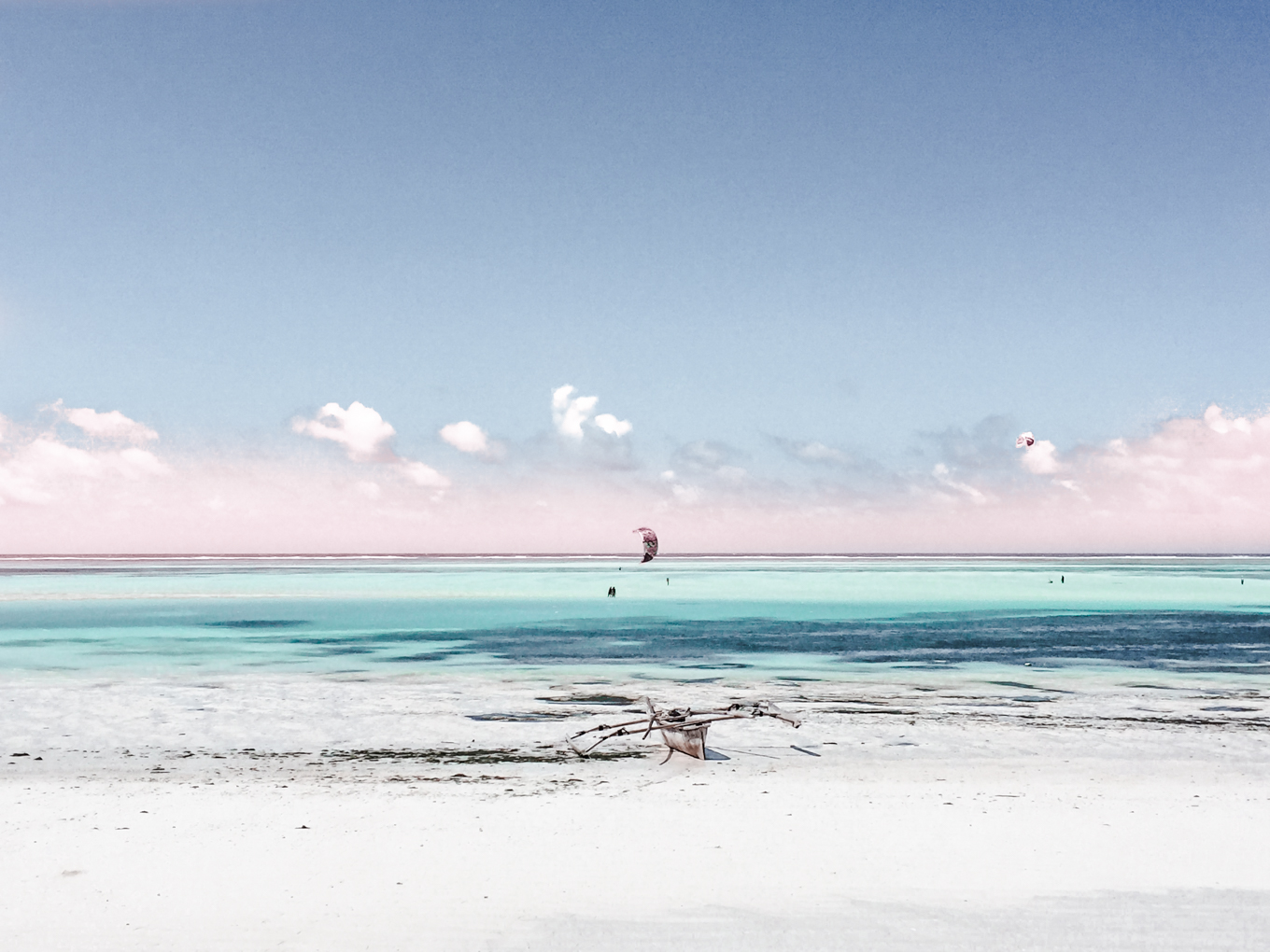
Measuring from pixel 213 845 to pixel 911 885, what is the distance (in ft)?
23.0

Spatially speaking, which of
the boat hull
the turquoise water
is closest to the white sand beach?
the boat hull

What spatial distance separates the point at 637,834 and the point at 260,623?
38.4 meters

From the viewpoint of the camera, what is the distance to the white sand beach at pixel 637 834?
7.85 m

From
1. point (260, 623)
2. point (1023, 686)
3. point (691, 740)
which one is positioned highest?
point (691, 740)

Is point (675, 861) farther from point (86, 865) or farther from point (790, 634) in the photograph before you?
point (790, 634)

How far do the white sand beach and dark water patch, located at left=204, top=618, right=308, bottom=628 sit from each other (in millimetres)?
25310

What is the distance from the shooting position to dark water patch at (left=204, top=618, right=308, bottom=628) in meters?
42.7

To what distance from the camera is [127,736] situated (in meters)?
16.5

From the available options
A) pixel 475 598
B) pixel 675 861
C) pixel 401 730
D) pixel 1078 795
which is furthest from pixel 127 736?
pixel 475 598

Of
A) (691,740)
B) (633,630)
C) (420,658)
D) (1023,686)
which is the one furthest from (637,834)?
(633,630)

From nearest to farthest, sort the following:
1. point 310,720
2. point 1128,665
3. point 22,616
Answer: point 310,720 → point 1128,665 → point 22,616

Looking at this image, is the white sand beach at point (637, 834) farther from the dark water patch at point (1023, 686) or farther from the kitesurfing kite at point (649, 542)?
the kitesurfing kite at point (649, 542)

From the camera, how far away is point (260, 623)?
145 ft

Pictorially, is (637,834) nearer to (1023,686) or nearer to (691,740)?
(691,740)
